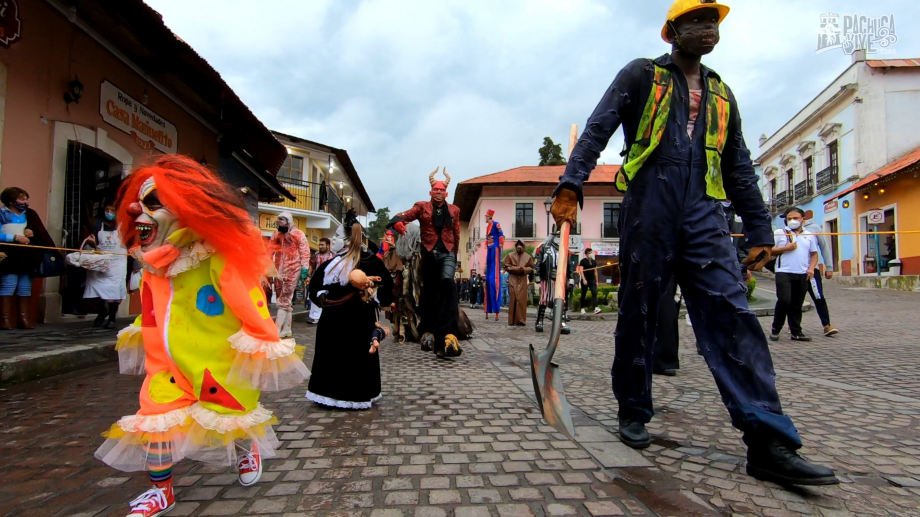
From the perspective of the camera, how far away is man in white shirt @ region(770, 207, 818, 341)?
720cm

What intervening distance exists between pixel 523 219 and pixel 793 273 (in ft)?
106

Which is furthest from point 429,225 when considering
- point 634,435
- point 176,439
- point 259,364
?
point 176,439

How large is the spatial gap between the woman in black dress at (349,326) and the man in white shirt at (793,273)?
598 centimetres

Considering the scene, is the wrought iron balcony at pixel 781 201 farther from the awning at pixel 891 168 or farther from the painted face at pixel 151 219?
the painted face at pixel 151 219

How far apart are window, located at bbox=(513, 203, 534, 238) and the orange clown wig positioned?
37.0 m

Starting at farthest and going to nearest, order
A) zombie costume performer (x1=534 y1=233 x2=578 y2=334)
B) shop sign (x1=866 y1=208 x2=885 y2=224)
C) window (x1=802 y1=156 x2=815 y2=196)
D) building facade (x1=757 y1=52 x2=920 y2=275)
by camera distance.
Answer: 1. window (x1=802 y1=156 x2=815 y2=196)
2. building facade (x1=757 y1=52 x2=920 y2=275)
3. shop sign (x1=866 y1=208 x2=885 y2=224)
4. zombie costume performer (x1=534 y1=233 x2=578 y2=334)

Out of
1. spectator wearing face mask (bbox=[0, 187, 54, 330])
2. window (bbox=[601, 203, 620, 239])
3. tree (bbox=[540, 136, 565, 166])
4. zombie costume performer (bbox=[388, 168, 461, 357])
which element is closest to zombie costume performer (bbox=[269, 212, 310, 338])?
zombie costume performer (bbox=[388, 168, 461, 357])

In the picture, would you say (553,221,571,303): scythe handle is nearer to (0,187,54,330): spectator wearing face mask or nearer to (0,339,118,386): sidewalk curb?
(0,339,118,386): sidewalk curb

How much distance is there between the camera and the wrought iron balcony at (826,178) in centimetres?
2834

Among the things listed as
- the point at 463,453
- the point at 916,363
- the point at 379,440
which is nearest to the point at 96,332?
the point at 379,440

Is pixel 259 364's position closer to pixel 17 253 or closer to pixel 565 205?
pixel 565 205

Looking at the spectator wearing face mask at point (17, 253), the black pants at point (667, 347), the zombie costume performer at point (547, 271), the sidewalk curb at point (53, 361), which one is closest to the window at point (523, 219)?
the zombie costume performer at point (547, 271)

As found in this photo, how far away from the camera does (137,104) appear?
9.09m

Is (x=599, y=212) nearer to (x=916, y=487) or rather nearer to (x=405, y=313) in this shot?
(x=405, y=313)
